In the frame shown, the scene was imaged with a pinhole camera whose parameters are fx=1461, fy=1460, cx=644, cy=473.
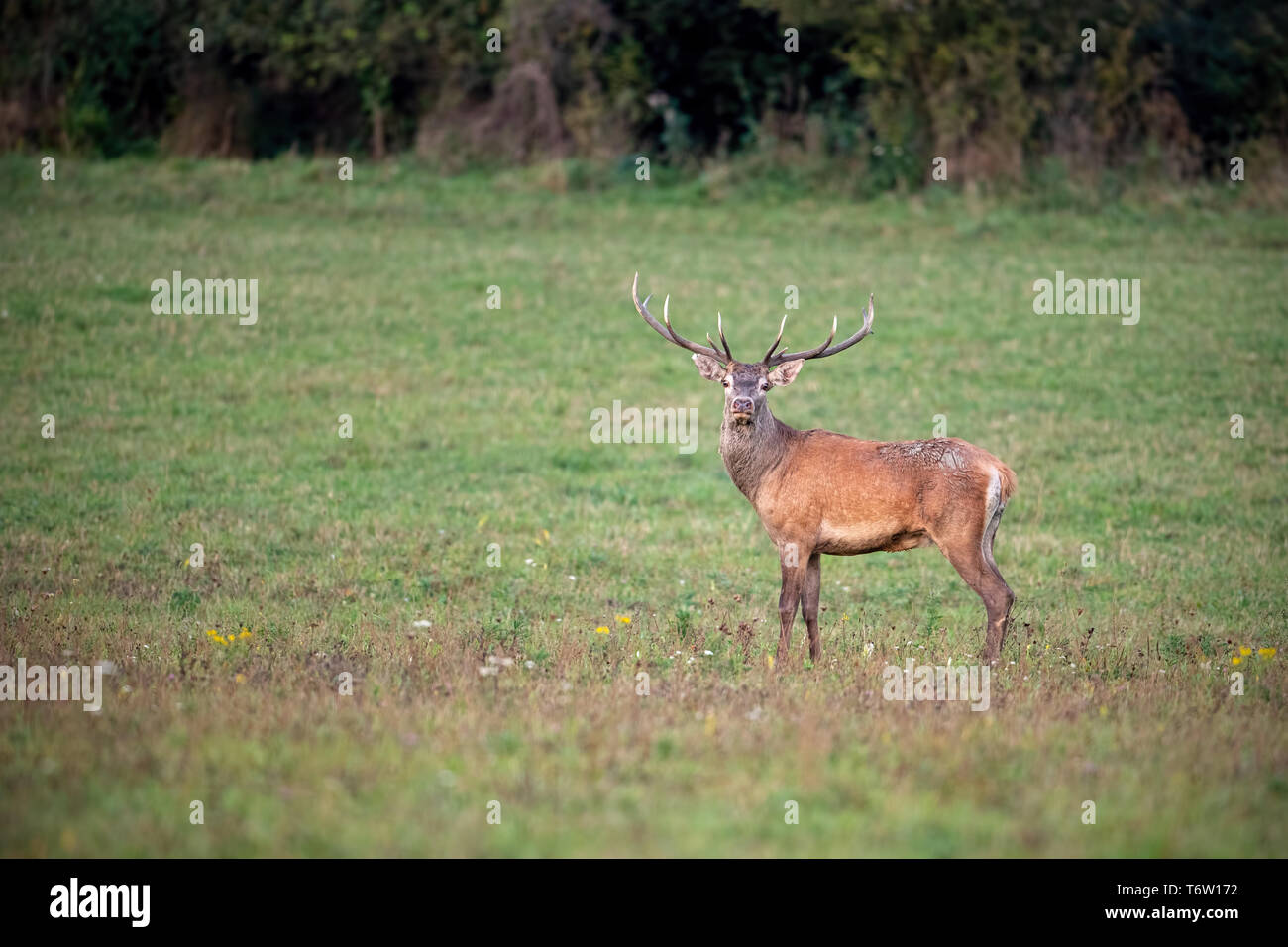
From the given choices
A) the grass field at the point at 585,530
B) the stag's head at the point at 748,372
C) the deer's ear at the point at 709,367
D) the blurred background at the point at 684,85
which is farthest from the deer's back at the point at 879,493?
the blurred background at the point at 684,85

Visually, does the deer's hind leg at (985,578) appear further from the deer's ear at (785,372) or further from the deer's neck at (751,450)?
the deer's ear at (785,372)

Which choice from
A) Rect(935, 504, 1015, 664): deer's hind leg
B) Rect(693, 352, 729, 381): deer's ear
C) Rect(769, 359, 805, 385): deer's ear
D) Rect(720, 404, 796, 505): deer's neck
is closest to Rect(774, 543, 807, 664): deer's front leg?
Rect(720, 404, 796, 505): deer's neck

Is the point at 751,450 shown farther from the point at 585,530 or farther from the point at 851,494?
the point at 585,530

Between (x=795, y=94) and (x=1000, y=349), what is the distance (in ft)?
41.6

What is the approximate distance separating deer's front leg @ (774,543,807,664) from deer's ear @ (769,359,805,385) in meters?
1.10

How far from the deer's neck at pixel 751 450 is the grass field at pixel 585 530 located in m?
0.93

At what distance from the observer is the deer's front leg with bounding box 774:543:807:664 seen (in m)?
8.48

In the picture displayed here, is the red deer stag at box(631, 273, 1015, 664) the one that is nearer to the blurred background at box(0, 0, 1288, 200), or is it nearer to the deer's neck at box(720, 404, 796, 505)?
the deer's neck at box(720, 404, 796, 505)

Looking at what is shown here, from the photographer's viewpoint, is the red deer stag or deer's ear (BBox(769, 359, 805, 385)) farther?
deer's ear (BBox(769, 359, 805, 385))

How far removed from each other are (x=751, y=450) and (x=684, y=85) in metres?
21.6

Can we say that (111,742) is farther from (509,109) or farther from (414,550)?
(509,109)

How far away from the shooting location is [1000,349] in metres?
17.4

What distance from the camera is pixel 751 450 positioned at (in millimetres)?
9102

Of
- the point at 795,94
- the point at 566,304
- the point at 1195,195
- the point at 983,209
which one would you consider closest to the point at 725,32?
the point at 795,94
